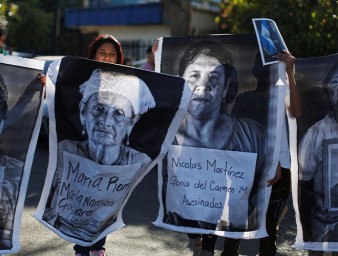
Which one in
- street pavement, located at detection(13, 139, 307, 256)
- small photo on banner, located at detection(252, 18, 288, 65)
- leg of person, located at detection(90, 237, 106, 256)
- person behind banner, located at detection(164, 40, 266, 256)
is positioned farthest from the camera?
street pavement, located at detection(13, 139, 307, 256)

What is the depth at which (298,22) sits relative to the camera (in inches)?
387

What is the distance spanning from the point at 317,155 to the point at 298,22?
618 centimetres

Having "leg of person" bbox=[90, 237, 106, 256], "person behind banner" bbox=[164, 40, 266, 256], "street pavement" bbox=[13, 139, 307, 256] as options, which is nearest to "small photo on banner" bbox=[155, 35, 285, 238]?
"person behind banner" bbox=[164, 40, 266, 256]

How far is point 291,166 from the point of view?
4.21m

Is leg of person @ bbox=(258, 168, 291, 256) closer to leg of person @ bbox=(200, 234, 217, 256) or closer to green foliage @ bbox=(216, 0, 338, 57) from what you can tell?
leg of person @ bbox=(200, 234, 217, 256)

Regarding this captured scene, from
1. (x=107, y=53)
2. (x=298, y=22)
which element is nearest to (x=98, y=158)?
(x=107, y=53)

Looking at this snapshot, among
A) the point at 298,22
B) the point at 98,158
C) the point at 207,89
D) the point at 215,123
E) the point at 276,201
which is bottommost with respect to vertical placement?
the point at 276,201

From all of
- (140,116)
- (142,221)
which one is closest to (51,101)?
(140,116)

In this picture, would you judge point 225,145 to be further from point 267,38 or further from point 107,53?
point 107,53

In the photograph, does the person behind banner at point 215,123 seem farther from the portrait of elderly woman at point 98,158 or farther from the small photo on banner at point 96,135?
the portrait of elderly woman at point 98,158

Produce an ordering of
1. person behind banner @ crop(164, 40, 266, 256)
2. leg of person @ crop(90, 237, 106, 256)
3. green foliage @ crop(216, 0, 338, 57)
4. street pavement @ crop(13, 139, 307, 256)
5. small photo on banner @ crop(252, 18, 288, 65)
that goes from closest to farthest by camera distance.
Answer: small photo on banner @ crop(252, 18, 288, 65) < person behind banner @ crop(164, 40, 266, 256) < leg of person @ crop(90, 237, 106, 256) < street pavement @ crop(13, 139, 307, 256) < green foliage @ crop(216, 0, 338, 57)

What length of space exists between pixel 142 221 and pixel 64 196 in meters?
2.44

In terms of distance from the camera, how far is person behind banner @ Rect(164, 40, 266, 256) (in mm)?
4191

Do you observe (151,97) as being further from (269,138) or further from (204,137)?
(269,138)
